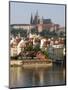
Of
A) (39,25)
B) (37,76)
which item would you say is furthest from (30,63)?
(39,25)

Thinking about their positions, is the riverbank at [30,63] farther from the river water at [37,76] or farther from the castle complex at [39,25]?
the castle complex at [39,25]

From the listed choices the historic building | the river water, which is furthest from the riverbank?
the historic building

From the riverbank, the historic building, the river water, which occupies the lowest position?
the river water

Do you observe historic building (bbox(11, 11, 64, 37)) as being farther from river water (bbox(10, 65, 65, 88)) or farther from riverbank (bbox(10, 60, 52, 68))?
river water (bbox(10, 65, 65, 88))

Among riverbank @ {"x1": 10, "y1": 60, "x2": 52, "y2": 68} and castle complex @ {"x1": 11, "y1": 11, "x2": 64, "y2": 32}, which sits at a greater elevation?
castle complex @ {"x1": 11, "y1": 11, "x2": 64, "y2": 32}

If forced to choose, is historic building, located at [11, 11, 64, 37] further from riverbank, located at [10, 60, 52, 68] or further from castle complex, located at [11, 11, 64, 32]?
riverbank, located at [10, 60, 52, 68]

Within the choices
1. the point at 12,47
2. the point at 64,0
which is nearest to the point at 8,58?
the point at 12,47

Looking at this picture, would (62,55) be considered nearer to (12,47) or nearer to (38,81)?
(38,81)

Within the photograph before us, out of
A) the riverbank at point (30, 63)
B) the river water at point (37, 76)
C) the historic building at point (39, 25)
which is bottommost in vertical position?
the river water at point (37, 76)

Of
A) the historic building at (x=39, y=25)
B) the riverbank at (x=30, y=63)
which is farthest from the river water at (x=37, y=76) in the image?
the historic building at (x=39, y=25)
